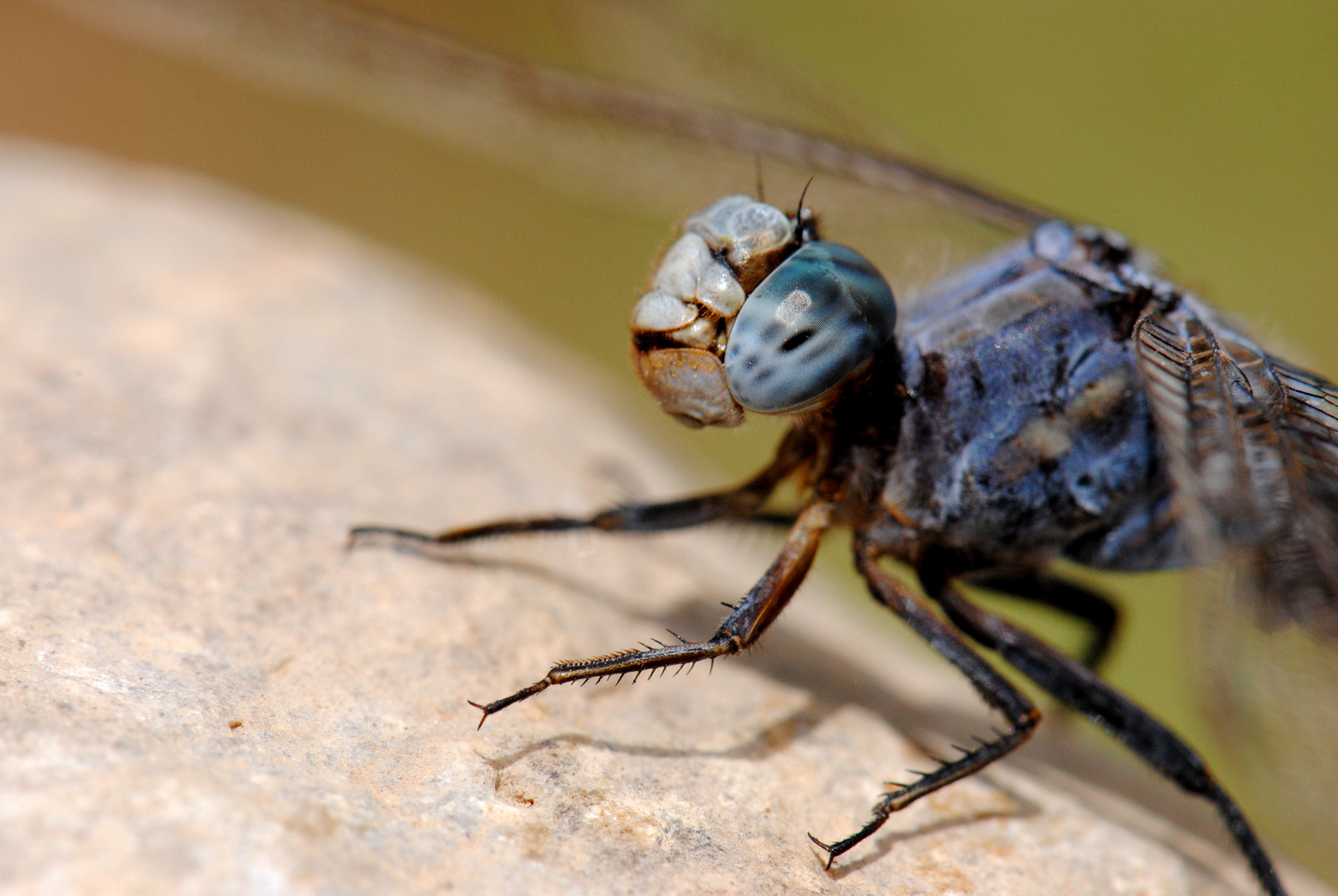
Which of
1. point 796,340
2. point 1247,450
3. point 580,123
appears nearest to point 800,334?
point 796,340

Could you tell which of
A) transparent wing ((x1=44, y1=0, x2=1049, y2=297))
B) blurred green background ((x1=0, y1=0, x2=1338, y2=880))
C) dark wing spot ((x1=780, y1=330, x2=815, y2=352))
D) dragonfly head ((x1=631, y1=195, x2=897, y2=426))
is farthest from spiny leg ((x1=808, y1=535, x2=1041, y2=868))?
blurred green background ((x1=0, y1=0, x2=1338, y2=880))

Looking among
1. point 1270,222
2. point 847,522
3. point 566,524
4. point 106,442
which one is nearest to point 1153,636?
point 1270,222

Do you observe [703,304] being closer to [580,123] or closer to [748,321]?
[748,321]

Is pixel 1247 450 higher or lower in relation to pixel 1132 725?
higher

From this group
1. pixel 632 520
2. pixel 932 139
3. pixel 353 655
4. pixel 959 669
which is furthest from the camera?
pixel 932 139

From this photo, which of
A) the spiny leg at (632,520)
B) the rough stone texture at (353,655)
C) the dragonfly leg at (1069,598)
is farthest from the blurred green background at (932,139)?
the spiny leg at (632,520)

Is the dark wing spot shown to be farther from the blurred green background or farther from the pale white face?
the blurred green background

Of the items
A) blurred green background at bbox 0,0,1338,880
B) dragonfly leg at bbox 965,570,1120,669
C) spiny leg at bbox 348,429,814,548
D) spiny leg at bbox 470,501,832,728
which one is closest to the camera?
spiny leg at bbox 470,501,832,728
